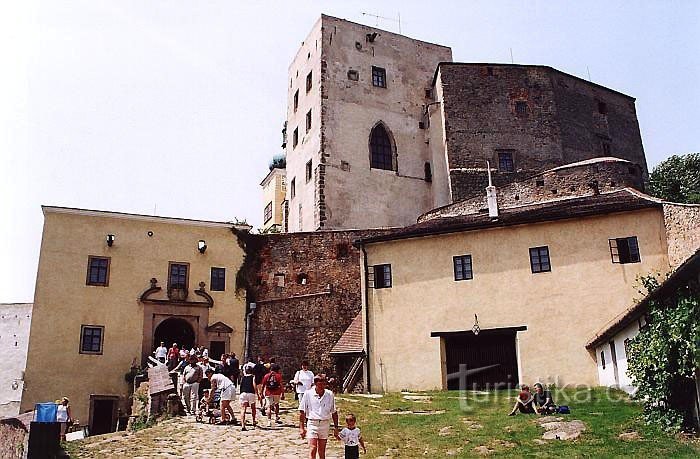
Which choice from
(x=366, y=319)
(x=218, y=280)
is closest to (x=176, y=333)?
(x=218, y=280)

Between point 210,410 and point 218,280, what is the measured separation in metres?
16.4

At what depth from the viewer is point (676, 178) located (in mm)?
48094

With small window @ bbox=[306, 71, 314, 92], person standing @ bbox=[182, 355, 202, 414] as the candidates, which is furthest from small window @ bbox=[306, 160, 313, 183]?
person standing @ bbox=[182, 355, 202, 414]

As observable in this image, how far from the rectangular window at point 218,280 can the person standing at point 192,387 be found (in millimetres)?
14261

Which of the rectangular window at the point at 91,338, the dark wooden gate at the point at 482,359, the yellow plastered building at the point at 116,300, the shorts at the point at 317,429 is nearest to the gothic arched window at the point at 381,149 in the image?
the yellow plastered building at the point at 116,300

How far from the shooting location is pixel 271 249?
3581cm

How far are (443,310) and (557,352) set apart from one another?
4.31 m

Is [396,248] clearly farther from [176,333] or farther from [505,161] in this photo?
[505,161]

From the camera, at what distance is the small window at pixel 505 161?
43.5 meters

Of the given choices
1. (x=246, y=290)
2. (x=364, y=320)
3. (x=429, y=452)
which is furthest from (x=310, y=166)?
(x=429, y=452)

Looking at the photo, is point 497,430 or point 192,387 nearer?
point 497,430

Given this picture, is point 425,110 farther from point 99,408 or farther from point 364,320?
point 99,408

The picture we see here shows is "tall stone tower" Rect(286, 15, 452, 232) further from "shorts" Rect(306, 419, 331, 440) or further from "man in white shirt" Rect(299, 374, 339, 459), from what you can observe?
"shorts" Rect(306, 419, 331, 440)

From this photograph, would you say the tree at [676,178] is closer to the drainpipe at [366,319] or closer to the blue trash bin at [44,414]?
the drainpipe at [366,319]
